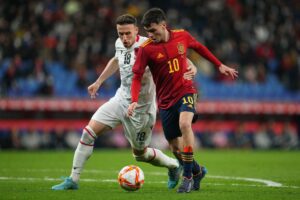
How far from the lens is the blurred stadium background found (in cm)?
2280

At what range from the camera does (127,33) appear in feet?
31.7

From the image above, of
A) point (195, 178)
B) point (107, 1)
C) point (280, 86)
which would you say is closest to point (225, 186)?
point (195, 178)

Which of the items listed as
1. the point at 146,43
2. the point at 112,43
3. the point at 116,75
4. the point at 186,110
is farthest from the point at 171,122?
the point at 112,43

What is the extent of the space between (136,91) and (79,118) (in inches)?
575

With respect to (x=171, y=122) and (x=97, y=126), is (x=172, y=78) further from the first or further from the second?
(x=97, y=126)

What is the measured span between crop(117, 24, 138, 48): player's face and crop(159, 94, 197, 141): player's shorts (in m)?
1.09

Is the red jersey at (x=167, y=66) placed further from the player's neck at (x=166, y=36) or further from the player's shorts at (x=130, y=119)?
the player's shorts at (x=130, y=119)

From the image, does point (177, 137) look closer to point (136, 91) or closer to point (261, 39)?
point (136, 91)

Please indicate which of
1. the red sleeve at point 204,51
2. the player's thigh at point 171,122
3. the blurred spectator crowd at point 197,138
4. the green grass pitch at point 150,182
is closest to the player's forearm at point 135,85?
the player's thigh at point 171,122

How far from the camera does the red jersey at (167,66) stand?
9.24m

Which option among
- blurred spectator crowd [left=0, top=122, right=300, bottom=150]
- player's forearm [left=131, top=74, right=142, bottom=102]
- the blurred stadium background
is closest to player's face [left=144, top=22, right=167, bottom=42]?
player's forearm [left=131, top=74, right=142, bottom=102]

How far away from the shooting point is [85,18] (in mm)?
25281

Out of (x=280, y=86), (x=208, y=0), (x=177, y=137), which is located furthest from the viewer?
(x=208, y=0)

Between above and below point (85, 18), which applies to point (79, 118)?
below
